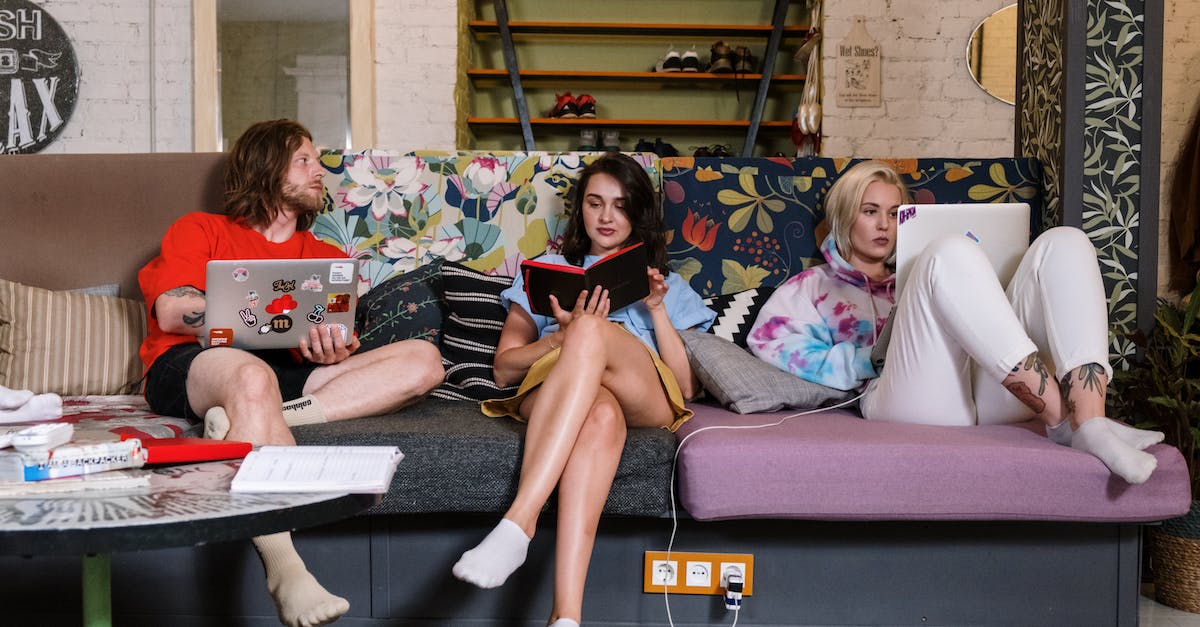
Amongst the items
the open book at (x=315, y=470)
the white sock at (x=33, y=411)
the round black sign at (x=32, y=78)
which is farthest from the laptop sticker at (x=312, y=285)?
the round black sign at (x=32, y=78)

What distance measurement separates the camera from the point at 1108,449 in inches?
66.9

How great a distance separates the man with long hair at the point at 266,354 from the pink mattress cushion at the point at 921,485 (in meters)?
0.68

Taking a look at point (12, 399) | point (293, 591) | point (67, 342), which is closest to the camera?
point (293, 591)

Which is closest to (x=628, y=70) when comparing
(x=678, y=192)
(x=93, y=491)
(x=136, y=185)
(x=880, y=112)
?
(x=880, y=112)

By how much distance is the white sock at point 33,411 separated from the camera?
158cm

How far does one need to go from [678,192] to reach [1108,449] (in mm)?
1196

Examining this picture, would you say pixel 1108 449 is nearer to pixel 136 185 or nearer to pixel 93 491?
pixel 93 491

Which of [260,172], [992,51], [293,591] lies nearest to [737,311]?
[260,172]

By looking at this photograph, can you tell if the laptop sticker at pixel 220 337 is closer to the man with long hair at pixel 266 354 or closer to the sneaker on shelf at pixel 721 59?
the man with long hair at pixel 266 354

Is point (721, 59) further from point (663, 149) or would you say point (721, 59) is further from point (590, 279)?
point (590, 279)

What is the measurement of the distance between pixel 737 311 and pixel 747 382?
0.33 m

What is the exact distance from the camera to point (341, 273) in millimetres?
1900

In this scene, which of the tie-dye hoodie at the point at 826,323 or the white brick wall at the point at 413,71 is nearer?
the tie-dye hoodie at the point at 826,323

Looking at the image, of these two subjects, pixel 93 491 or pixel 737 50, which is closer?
pixel 93 491
